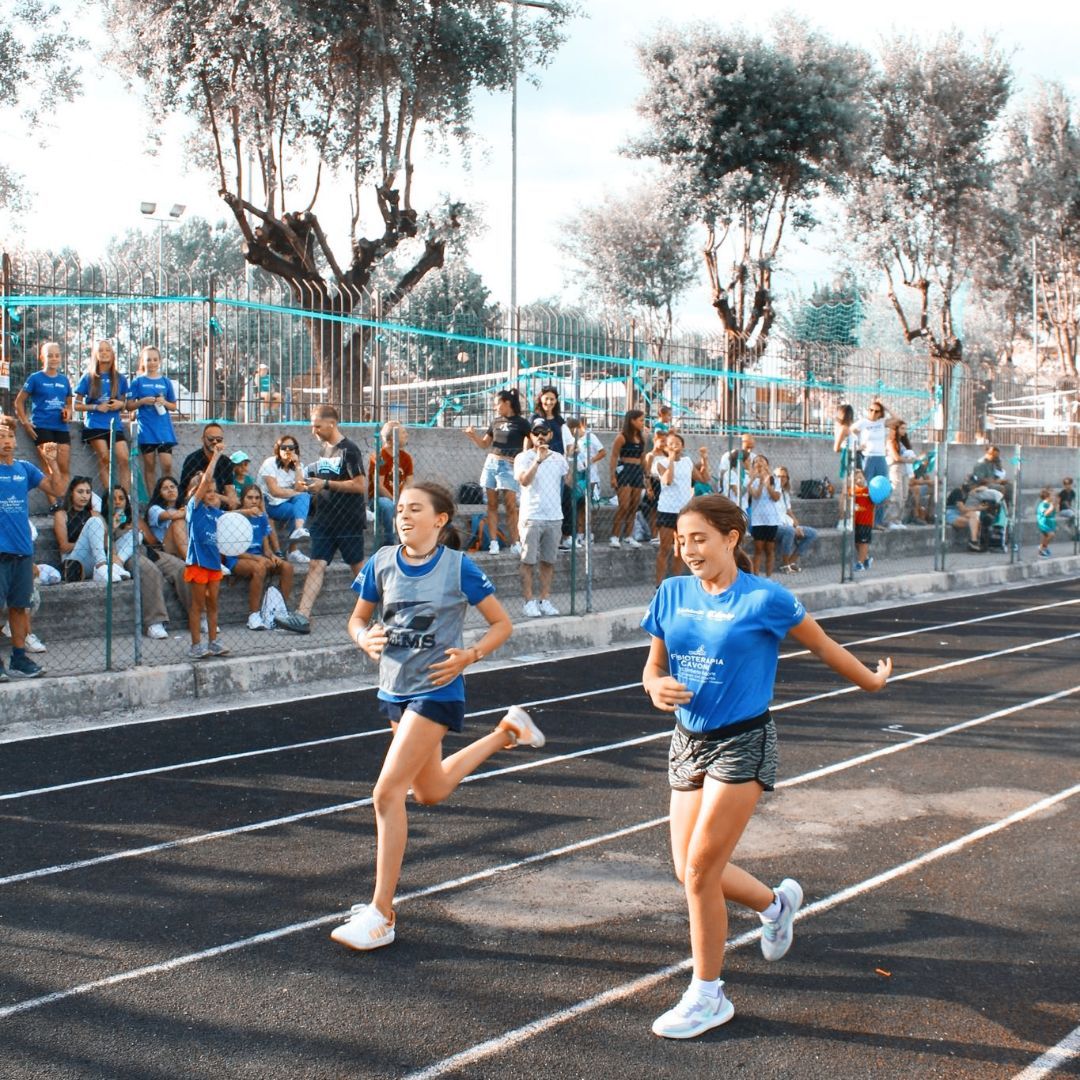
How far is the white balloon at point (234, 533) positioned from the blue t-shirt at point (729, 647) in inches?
293

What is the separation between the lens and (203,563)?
1021 centimetres

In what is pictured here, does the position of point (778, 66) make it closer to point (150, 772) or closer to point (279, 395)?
point (279, 395)

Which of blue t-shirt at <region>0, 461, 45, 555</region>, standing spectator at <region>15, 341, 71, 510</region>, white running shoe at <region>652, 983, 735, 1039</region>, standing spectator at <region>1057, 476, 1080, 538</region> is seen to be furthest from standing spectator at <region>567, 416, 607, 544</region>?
standing spectator at <region>1057, 476, 1080, 538</region>

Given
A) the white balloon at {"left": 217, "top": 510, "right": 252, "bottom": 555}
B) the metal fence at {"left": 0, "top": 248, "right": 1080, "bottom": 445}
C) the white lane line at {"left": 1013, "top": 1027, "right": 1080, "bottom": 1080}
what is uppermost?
the metal fence at {"left": 0, "top": 248, "right": 1080, "bottom": 445}

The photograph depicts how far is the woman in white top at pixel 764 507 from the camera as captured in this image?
612 inches

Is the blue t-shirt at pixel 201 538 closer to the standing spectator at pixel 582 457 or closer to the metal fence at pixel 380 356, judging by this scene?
the metal fence at pixel 380 356

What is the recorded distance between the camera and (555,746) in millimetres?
8383

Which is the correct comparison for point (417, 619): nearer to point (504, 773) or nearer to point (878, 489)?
point (504, 773)

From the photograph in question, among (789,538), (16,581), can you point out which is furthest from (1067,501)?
(16,581)

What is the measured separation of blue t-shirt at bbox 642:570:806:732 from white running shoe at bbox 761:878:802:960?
87 centimetres

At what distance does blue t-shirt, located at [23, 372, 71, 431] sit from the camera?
476 inches

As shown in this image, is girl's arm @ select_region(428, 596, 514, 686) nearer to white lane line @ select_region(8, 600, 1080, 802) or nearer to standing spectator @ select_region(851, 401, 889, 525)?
white lane line @ select_region(8, 600, 1080, 802)

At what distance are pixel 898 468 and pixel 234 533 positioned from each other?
1290 cm

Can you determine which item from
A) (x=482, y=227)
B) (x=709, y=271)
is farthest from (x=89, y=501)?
(x=482, y=227)
